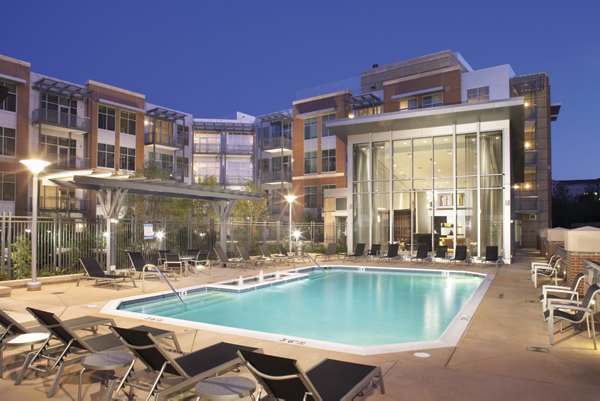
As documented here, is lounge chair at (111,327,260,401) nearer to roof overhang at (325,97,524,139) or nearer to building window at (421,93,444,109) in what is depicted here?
roof overhang at (325,97,524,139)

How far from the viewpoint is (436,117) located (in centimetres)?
2095

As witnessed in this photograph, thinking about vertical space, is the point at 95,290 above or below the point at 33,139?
below

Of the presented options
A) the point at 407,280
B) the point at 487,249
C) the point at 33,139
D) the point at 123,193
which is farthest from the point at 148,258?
the point at 33,139

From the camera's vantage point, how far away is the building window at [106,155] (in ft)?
117

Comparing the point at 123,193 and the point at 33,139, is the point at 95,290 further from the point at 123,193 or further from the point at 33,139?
the point at 33,139

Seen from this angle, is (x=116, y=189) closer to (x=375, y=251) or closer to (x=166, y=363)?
(x=166, y=363)

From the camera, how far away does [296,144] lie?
135 ft

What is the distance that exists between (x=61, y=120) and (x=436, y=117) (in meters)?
25.8

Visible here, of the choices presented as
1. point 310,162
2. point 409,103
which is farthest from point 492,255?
point 310,162

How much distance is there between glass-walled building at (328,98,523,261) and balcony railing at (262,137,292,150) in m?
18.4

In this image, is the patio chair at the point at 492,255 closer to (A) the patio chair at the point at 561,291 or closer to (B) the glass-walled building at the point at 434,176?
(B) the glass-walled building at the point at 434,176

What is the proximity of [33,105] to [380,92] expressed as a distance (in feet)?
84.5

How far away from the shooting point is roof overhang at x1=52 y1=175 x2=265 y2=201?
44.5 ft

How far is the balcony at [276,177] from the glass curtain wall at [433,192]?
60.6 ft
